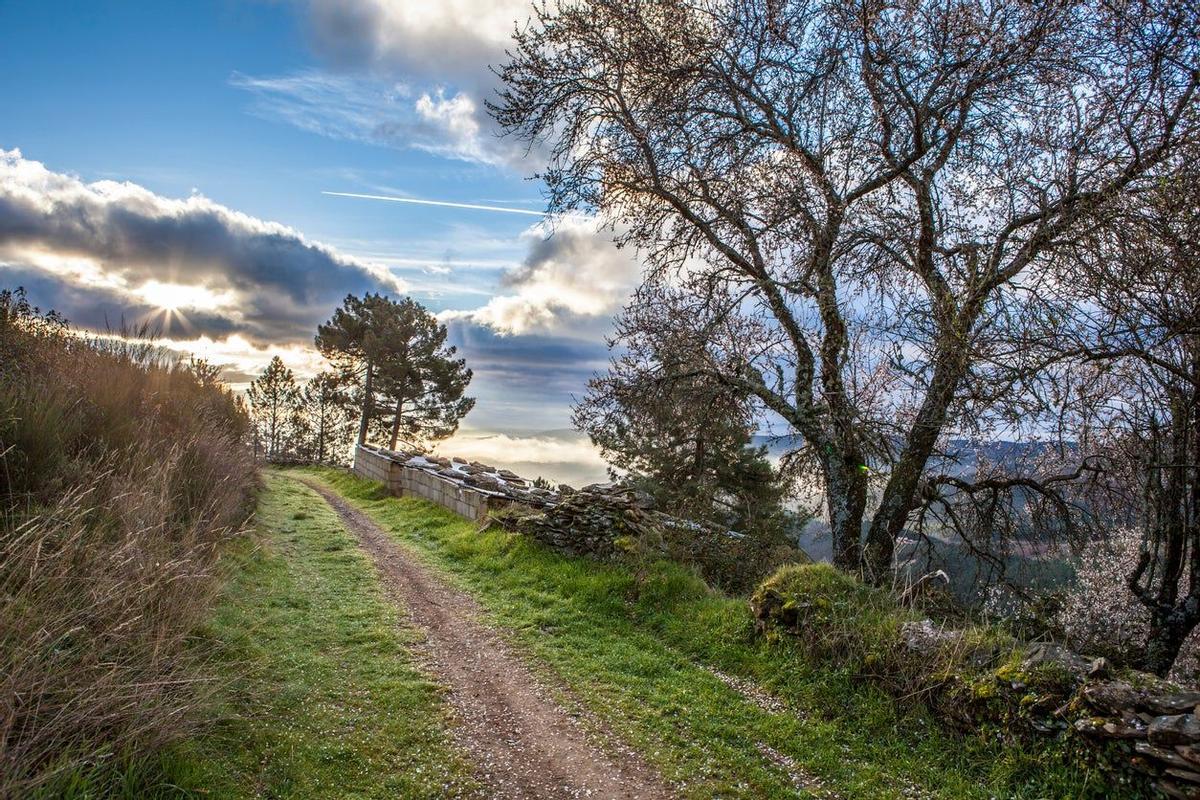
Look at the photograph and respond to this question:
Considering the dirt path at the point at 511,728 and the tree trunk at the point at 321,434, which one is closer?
the dirt path at the point at 511,728

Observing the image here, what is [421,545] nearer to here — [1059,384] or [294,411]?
[1059,384]

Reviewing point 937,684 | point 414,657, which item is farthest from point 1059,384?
point 414,657

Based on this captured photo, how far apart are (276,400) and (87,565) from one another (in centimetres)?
4250

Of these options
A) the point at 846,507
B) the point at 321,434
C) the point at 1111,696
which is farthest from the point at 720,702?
the point at 321,434

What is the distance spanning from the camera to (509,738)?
16.0 feet

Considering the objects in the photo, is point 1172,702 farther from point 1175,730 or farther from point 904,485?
point 904,485

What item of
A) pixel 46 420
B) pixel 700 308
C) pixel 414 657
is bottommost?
pixel 414 657

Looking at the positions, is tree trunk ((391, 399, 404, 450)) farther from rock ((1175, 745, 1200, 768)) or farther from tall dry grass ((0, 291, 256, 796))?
rock ((1175, 745, 1200, 768))

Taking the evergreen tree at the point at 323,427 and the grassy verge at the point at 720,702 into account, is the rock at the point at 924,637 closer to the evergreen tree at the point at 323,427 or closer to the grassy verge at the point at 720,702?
the grassy verge at the point at 720,702

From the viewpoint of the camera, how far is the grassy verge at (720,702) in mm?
4320

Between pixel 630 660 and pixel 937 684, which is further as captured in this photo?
pixel 630 660

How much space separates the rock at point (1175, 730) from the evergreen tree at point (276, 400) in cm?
4393

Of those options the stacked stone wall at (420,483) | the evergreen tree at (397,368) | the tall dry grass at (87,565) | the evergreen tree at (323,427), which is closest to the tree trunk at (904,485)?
the stacked stone wall at (420,483)

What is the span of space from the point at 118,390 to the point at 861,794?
32.7 ft
